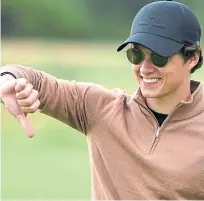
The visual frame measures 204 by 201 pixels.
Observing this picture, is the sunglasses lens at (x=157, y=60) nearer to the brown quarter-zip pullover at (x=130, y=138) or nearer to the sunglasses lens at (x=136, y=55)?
the sunglasses lens at (x=136, y=55)

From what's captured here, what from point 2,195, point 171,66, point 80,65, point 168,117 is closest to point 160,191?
point 168,117

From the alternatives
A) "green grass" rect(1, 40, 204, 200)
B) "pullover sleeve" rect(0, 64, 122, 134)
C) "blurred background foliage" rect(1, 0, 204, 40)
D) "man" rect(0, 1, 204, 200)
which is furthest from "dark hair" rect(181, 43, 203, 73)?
"blurred background foliage" rect(1, 0, 204, 40)

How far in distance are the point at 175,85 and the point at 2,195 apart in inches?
168

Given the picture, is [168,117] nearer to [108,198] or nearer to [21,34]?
[108,198]

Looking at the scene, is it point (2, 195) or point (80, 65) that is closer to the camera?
point (2, 195)

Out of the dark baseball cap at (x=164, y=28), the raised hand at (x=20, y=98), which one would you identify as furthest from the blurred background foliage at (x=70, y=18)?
the raised hand at (x=20, y=98)

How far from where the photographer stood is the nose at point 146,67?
360 centimetres

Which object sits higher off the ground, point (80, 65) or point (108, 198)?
point (108, 198)

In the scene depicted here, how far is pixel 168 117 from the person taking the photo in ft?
11.9

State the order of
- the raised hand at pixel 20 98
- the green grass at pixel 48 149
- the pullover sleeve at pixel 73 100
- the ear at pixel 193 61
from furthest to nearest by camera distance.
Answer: the green grass at pixel 48 149 < the ear at pixel 193 61 < the pullover sleeve at pixel 73 100 < the raised hand at pixel 20 98

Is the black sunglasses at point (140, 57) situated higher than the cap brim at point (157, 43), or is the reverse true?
the cap brim at point (157, 43)

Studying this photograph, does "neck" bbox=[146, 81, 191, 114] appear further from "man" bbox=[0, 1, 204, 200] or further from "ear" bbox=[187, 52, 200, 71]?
"ear" bbox=[187, 52, 200, 71]

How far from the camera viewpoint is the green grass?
323 inches

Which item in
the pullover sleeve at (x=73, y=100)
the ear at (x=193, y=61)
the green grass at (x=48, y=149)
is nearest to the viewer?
the pullover sleeve at (x=73, y=100)
